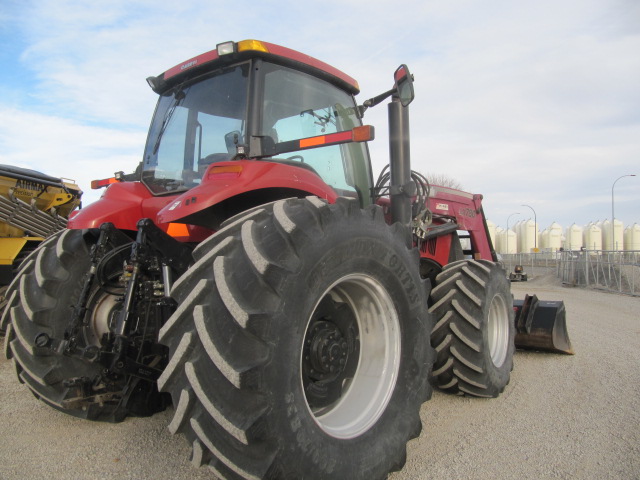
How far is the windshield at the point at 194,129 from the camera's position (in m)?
3.12

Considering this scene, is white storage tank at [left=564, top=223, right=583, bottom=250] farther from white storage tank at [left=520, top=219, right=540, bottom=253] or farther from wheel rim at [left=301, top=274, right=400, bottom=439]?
wheel rim at [left=301, top=274, right=400, bottom=439]

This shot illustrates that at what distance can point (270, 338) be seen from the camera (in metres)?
1.89

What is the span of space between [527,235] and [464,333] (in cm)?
4351

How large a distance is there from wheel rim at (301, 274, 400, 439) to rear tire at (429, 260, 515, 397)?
51.9 inches

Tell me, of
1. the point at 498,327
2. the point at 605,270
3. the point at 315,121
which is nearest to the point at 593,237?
the point at 605,270

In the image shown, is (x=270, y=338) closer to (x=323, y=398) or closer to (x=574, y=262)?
(x=323, y=398)

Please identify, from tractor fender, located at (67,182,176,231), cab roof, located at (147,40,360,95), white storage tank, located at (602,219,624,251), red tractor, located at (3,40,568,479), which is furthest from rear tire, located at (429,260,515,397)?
white storage tank, located at (602,219,624,251)

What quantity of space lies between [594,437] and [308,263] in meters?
2.42

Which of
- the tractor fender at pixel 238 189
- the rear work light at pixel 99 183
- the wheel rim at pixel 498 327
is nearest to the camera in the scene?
the tractor fender at pixel 238 189

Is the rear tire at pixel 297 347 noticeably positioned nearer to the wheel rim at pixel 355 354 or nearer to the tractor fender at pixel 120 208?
the wheel rim at pixel 355 354

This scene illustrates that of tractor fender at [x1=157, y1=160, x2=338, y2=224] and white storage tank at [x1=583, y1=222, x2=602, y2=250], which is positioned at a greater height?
white storage tank at [x1=583, y1=222, x2=602, y2=250]

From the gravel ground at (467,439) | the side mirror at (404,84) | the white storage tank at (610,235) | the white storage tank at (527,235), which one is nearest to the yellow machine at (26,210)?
the gravel ground at (467,439)

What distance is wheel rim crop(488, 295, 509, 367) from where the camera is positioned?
4.53 meters

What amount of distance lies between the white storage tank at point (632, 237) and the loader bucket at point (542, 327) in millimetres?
38592
